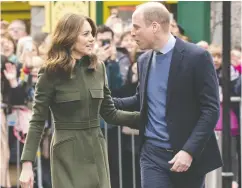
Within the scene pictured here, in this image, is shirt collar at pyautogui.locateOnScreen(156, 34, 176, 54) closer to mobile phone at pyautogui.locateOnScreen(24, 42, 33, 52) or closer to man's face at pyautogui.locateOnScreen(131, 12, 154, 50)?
man's face at pyautogui.locateOnScreen(131, 12, 154, 50)

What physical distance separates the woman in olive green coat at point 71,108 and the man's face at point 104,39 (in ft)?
13.8

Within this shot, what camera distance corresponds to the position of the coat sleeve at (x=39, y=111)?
6.61 meters

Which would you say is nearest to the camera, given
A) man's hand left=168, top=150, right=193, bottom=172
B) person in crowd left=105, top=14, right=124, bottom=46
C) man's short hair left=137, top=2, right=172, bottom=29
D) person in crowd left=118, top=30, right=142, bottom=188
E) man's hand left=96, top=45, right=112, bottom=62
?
man's hand left=168, top=150, right=193, bottom=172

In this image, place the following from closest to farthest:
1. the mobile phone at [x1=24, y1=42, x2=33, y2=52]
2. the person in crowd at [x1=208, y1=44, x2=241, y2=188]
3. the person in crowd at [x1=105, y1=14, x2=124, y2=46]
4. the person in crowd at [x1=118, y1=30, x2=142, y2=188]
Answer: the person in crowd at [x1=208, y1=44, x2=241, y2=188] < the person in crowd at [x1=118, y1=30, x2=142, y2=188] < the mobile phone at [x1=24, y1=42, x2=33, y2=52] < the person in crowd at [x1=105, y1=14, x2=124, y2=46]

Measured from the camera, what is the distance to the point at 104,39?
Result: 437 inches

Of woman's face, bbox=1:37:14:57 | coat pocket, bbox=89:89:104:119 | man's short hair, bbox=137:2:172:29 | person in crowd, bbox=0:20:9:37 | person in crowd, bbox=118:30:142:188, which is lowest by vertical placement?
person in crowd, bbox=118:30:142:188

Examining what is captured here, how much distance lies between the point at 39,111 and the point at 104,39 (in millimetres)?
4547

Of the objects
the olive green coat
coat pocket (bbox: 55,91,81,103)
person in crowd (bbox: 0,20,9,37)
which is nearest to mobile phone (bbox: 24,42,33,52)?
person in crowd (bbox: 0,20,9,37)

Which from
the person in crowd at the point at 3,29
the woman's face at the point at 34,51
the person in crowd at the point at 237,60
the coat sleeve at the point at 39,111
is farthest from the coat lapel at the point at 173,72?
the person in crowd at the point at 3,29

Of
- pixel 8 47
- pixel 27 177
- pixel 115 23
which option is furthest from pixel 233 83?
pixel 27 177

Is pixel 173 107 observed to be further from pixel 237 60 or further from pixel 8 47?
pixel 8 47

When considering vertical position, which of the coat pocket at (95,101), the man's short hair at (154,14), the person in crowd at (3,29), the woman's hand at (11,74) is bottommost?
the coat pocket at (95,101)

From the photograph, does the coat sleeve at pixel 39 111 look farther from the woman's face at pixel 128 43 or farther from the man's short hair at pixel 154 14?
the woman's face at pixel 128 43

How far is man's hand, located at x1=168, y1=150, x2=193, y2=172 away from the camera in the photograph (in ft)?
21.1
